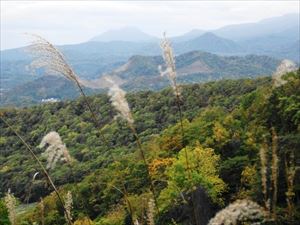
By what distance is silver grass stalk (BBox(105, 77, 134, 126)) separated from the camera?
3.75 meters

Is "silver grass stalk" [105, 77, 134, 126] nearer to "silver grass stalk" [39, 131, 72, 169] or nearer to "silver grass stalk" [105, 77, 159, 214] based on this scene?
"silver grass stalk" [105, 77, 159, 214]

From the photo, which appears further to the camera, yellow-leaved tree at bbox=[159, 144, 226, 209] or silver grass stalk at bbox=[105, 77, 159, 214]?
yellow-leaved tree at bbox=[159, 144, 226, 209]

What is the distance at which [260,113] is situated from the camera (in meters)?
33.6

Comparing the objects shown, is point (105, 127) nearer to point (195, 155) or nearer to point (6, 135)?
point (6, 135)

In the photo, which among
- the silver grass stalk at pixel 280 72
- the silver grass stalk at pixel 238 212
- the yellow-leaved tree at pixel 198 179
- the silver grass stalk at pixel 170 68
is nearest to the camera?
the silver grass stalk at pixel 238 212

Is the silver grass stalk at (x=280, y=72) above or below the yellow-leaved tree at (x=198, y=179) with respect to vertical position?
above

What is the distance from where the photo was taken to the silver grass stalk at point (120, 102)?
3750mm

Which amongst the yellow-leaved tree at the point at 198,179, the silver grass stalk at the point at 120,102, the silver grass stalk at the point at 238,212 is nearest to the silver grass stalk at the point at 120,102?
the silver grass stalk at the point at 120,102

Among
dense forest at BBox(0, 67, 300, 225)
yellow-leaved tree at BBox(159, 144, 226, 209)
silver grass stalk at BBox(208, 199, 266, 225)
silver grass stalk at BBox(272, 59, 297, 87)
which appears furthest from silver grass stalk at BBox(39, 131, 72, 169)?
yellow-leaved tree at BBox(159, 144, 226, 209)

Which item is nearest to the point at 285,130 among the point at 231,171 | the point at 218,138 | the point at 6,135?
the point at 231,171

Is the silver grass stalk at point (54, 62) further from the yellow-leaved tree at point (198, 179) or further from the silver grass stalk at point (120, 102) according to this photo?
the yellow-leaved tree at point (198, 179)

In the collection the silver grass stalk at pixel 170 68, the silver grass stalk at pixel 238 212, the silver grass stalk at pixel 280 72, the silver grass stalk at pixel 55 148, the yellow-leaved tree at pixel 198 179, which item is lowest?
the yellow-leaved tree at pixel 198 179

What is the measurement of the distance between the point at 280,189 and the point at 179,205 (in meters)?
6.86

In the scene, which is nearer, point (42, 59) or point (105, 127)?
point (42, 59)
